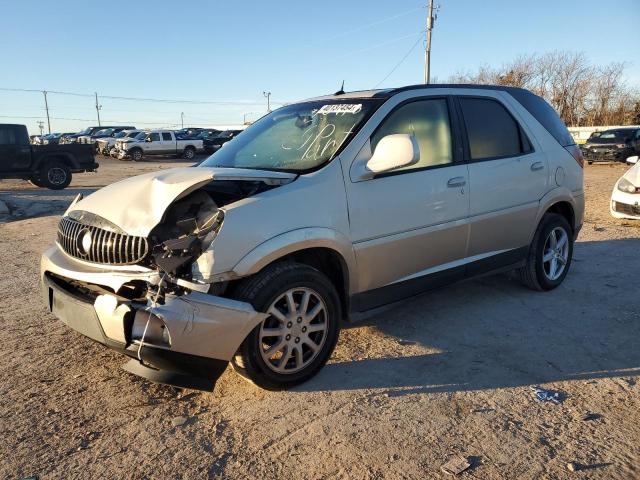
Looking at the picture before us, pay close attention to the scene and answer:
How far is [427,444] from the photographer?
263 cm

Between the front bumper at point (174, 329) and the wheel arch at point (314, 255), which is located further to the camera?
the wheel arch at point (314, 255)

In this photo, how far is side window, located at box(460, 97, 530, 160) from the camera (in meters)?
4.25

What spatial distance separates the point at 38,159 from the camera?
1587 centimetres

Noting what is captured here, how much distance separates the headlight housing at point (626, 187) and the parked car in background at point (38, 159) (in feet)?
49.3

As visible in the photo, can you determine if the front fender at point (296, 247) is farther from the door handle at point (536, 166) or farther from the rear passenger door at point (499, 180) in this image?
the door handle at point (536, 166)

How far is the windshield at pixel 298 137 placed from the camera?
3590mm

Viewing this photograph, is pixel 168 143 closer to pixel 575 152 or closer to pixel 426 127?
pixel 575 152

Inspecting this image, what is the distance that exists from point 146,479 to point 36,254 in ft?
18.2

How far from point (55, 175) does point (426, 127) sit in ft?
50.3

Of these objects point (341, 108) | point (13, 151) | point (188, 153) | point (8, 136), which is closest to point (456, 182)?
point (341, 108)

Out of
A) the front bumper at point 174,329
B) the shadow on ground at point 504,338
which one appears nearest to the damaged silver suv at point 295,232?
the front bumper at point 174,329

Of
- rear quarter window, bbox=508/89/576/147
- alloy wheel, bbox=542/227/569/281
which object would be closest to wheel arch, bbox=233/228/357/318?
alloy wheel, bbox=542/227/569/281

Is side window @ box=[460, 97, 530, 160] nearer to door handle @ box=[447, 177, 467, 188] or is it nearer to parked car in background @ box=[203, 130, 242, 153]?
door handle @ box=[447, 177, 467, 188]

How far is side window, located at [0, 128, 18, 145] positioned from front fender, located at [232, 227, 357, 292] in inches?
617
